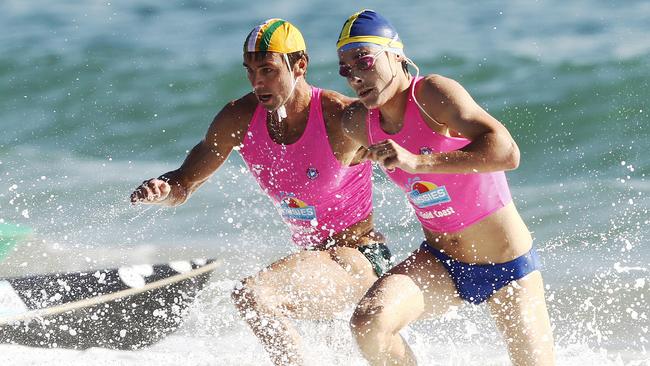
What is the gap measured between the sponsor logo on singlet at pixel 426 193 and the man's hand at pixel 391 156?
1.49 ft

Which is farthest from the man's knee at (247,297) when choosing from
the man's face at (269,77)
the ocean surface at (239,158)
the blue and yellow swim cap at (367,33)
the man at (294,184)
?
the blue and yellow swim cap at (367,33)

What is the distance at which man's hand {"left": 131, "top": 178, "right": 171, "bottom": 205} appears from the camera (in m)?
4.52

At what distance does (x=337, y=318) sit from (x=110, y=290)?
2014mm

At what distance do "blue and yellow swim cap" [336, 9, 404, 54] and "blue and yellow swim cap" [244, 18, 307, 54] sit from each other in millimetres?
458

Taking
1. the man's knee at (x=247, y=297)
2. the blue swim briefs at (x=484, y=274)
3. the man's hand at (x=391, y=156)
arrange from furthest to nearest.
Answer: the man's knee at (x=247, y=297)
the blue swim briefs at (x=484, y=274)
the man's hand at (x=391, y=156)

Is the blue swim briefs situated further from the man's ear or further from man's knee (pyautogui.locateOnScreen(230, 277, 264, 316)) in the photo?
the man's ear

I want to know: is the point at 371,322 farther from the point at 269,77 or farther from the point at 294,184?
the point at 269,77

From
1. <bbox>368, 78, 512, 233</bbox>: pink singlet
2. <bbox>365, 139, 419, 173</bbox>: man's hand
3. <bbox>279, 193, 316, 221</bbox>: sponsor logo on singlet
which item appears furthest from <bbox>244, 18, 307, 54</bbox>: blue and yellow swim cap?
<bbox>365, 139, 419, 173</bbox>: man's hand

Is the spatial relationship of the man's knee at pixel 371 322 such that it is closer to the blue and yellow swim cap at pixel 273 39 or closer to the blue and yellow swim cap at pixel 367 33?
the blue and yellow swim cap at pixel 367 33

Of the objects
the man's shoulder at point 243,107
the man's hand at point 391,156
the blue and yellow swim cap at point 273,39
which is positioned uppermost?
the blue and yellow swim cap at point 273,39

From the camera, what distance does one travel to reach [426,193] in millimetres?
4188

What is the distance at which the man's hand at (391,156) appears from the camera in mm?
3650

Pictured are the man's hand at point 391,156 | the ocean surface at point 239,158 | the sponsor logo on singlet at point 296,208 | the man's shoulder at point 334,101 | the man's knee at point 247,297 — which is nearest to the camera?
the man's hand at point 391,156

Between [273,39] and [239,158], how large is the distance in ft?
17.6
